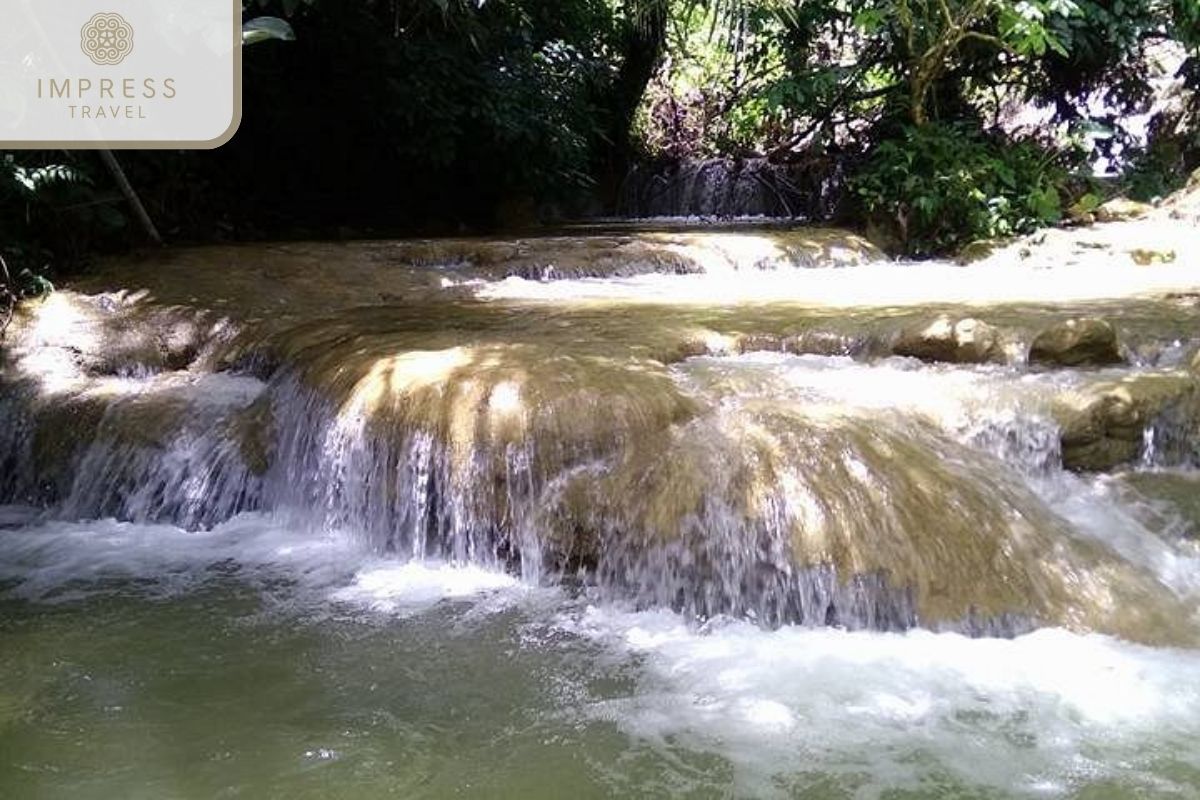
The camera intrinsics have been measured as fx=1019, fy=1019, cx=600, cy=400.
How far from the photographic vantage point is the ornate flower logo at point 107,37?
472cm

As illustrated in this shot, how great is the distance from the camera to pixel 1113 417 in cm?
386

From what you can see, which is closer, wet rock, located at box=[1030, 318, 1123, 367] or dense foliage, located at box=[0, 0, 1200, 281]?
wet rock, located at box=[1030, 318, 1123, 367]

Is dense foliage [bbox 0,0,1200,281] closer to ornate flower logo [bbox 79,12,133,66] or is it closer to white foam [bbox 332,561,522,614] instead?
ornate flower logo [bbox 79,12,133,66]

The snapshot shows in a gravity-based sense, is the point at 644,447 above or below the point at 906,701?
above

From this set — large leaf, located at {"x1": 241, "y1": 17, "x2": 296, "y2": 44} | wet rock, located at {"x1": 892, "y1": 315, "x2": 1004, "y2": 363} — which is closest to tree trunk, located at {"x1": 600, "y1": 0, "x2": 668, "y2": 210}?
large leaf, located at {"x1": 241, "y1": 17, "x2": 296, "y2": 44}

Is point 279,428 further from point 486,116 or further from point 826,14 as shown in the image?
point 826,14

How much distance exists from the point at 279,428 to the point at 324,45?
Result: 5.38m

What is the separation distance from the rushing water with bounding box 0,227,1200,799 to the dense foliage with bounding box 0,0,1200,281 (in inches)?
129

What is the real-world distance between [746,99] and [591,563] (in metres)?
9.05

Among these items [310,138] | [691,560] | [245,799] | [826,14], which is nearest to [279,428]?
[691,560]

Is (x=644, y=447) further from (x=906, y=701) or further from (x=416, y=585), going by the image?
(x=906, y=701)

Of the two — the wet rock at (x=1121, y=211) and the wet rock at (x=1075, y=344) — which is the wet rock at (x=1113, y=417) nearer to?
the wet rock at (x=1075, y=344)

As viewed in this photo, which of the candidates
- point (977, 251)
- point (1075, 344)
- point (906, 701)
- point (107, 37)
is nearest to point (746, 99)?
point (977, 251)

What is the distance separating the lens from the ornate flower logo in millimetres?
4720
